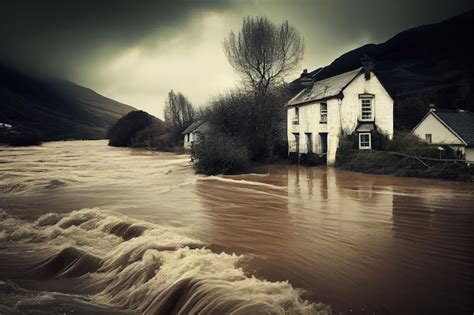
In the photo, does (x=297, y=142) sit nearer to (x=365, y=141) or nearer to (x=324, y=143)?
(x=324, y=143)

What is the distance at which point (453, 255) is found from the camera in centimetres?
757

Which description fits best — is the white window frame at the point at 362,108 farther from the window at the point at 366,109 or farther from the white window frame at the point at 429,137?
the white window frame at the point at 429,137

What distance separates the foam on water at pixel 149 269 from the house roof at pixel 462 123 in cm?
2381

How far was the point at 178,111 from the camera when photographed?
8606 cm

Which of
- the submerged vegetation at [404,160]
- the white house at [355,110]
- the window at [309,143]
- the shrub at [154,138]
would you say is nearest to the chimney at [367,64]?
the white house at [355,110]

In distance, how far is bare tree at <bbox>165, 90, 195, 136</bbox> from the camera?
8379 cm

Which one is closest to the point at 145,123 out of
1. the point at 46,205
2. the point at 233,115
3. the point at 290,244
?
the point at 233,115

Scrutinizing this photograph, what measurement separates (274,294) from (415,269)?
3.12m

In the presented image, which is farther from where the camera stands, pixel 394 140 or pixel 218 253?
pixel 394 140

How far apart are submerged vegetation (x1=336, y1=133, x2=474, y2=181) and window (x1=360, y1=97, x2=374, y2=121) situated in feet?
7.61

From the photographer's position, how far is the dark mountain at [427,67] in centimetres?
4738

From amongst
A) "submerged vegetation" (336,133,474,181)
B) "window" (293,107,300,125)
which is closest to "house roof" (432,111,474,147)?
"submerged vegetation" (336,133,474,181)

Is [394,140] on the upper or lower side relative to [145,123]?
lower

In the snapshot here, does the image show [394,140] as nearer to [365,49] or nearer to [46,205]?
[46,205]
